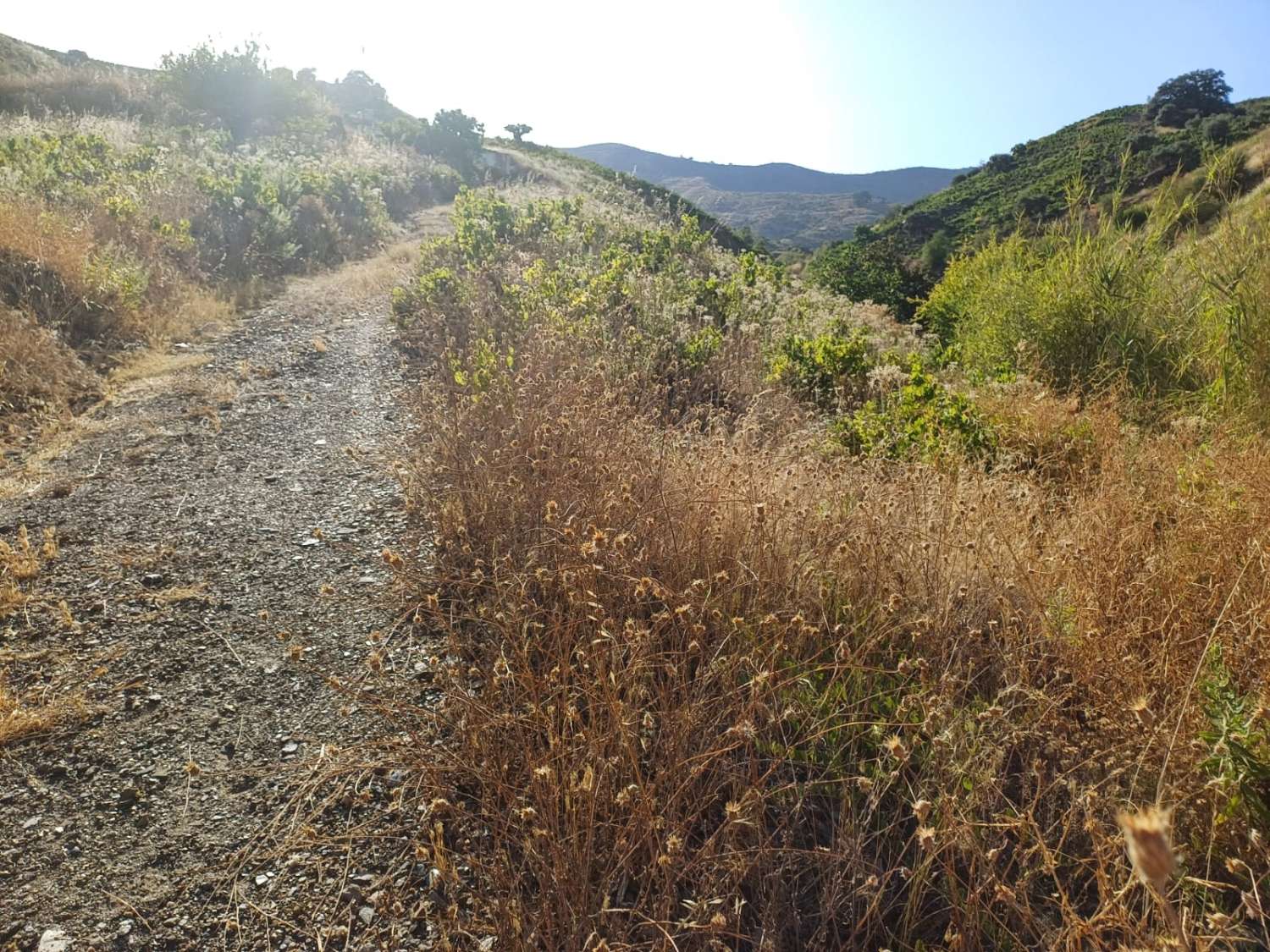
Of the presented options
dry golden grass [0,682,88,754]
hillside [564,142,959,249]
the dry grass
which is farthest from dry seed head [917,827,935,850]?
hillside [564,142,959,249]

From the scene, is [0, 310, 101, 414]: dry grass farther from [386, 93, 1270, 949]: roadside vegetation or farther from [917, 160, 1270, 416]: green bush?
[917, 160, 1270, 416]: green bush

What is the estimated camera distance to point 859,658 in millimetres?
2295

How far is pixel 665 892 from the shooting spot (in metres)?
1.65

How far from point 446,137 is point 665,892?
1029 inches

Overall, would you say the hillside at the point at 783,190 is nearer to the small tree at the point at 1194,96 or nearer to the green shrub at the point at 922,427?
the small tree at the point at 1194,96

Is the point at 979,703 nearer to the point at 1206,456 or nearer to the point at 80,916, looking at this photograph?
the point at 1206,456

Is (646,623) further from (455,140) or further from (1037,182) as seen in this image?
(1037,182)

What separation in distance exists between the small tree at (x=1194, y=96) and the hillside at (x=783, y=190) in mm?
29711

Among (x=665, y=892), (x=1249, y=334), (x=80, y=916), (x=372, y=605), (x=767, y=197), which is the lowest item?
(x=80, y=916)

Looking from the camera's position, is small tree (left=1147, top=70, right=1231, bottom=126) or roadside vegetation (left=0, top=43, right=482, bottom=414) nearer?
roadside vegetation (left=0, top=43, right=482, bottom=414)

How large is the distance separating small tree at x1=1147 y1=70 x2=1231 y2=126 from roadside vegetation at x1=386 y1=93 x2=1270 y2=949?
131 feet

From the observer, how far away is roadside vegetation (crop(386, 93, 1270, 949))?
1712mm

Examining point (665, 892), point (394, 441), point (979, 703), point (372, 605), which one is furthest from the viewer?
point (394, 441)

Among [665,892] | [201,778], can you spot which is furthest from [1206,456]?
[201,778]
